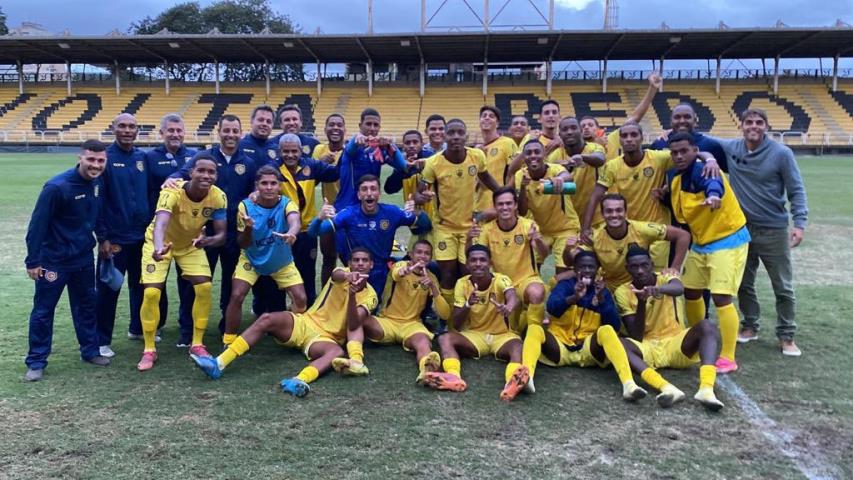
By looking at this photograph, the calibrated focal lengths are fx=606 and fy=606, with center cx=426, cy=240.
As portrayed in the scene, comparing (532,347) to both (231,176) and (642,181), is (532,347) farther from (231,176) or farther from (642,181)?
(231,176)

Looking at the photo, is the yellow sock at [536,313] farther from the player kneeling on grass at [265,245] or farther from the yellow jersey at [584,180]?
the player kneeling on grass at [265,245]

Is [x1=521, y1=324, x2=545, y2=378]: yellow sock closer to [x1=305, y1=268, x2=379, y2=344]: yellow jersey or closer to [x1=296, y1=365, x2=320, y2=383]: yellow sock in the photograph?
[x1=305, y1=268, x2=379, y2=344]: yellow jersey

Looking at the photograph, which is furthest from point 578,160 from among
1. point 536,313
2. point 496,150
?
point 536,313

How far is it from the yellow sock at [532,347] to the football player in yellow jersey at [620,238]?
87cm

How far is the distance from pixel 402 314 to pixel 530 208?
1614 millimetres

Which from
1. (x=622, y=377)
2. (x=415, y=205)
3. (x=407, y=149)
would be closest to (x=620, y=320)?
(x=622, y=377)

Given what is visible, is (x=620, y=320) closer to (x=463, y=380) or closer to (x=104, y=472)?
(x=463, y=380)

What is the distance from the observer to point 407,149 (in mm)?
6090

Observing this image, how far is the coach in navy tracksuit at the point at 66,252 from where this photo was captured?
442cm

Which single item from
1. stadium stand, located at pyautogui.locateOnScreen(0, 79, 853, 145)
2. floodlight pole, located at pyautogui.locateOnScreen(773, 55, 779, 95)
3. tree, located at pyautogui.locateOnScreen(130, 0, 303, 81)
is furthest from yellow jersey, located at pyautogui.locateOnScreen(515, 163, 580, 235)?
tree, located at pyautogui.locateOnScreen(130, 0, 303, 81)

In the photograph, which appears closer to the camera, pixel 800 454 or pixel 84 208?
pixel 800 454

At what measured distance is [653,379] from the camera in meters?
4.17

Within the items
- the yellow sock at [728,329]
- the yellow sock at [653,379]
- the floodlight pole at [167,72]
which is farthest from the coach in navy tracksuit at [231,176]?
the floodlight pole at [167,72]

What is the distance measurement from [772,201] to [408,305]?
324cm
